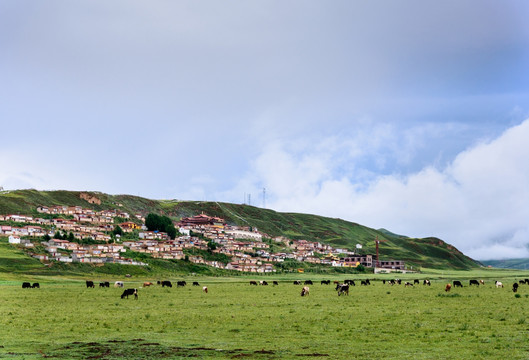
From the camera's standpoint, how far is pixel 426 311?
129 ft

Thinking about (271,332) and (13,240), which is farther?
(13,240)

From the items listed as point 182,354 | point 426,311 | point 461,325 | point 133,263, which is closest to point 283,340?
point 182,354

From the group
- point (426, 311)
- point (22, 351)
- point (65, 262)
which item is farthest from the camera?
point (65, 262)

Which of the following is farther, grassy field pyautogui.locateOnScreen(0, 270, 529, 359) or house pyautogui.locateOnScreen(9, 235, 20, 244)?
house pyautogui.locateOnScreen(9, 235, 20, 244)

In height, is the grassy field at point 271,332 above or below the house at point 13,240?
below

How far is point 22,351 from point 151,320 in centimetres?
1256

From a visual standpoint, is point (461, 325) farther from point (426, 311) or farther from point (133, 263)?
point (133, 263)

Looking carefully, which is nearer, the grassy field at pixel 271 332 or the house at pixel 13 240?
the grassy field at pixel 271 332

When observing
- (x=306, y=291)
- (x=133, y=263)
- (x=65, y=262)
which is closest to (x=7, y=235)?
(x=65, y=262)

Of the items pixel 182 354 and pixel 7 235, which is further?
pixel 7 235

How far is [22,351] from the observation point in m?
24.0

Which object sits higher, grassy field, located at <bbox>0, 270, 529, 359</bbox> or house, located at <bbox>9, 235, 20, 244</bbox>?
house, located at <bbox>9, 235, 20, 244</bbox>

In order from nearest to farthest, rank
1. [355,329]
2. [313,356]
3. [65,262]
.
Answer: [313,356] < [355,329] < [65,262]

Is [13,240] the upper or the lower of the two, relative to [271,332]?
upper
